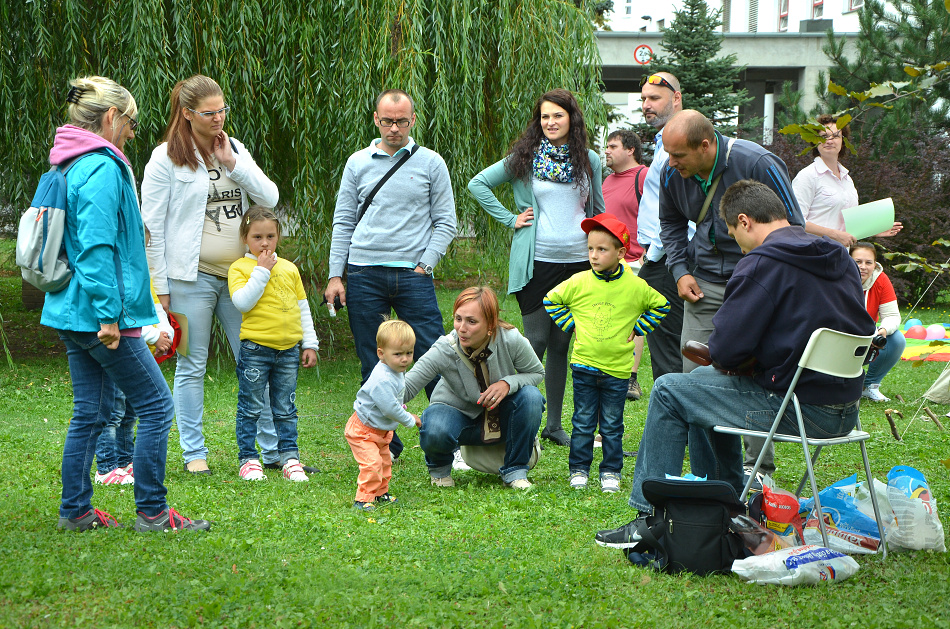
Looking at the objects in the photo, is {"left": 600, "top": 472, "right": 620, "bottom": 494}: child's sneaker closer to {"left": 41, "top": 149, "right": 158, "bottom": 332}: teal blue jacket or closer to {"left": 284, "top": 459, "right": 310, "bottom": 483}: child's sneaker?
{"left": 284, "top": 459, "right": 310, "bottom": 483}: child's sneaker

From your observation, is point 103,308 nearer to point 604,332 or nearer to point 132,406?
point 132,406

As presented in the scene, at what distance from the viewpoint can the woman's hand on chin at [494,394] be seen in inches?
183

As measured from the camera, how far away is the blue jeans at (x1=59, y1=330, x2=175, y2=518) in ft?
12.0

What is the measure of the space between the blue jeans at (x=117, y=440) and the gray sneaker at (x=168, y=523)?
1.03m

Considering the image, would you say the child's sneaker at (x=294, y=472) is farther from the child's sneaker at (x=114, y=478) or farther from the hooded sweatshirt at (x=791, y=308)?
the hooded sweatshirt at (x=791, y=308)

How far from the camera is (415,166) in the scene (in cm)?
548

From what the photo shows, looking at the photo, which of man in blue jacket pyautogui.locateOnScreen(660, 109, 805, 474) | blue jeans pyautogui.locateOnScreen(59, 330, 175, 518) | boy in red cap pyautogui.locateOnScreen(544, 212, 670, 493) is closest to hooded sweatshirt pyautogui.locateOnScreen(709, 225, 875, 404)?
man in blue jacket pyautogui.locateOnScreen(660, 109, 805, 474)

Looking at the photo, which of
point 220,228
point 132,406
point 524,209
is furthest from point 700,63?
point 132,406

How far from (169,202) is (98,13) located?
4.14 meters

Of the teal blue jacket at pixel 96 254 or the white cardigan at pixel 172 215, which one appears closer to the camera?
the teal blue jacket at pixel 96 254

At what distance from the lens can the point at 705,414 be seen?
3.77 metres

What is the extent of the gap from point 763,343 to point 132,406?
2678 millimetres

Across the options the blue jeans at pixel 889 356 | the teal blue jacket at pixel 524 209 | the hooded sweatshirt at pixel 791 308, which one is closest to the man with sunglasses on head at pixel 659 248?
the teal blue jacket at pixel 524 209

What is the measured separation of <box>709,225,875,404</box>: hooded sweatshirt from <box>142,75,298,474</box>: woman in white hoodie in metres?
2.78
